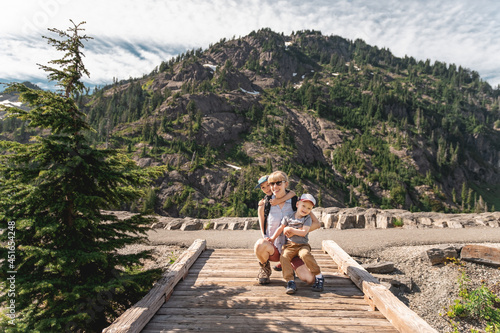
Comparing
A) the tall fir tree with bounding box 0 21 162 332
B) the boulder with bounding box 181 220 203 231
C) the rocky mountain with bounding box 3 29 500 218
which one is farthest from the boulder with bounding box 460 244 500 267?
the rocky mountain with bounding box 3 29 500 218

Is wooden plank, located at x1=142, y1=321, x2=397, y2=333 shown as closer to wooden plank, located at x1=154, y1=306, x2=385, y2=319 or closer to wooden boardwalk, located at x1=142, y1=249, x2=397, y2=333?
wooden boardwalk, located at x1=142, y1=249, x2=397, y2=333

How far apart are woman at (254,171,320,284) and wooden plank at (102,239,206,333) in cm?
173

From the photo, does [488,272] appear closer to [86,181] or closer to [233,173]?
[86,181]

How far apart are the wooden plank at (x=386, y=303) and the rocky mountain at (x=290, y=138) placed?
194 feet

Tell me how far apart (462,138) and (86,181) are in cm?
21137

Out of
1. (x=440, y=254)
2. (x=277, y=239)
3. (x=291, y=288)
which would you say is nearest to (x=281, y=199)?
(x=277, y=239)

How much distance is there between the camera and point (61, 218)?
396 cm

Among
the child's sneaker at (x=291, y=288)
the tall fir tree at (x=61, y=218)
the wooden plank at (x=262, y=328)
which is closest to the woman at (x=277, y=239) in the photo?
the child's sneaker at (x=291, y=288)

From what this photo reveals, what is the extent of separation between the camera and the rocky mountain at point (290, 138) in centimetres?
7794

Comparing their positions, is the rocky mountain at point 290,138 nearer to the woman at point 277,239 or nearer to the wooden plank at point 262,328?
the woman at point 277,239

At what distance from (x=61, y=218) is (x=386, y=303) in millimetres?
5285

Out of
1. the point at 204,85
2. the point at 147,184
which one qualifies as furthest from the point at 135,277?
the point at 204,85

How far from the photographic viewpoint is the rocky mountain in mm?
77938

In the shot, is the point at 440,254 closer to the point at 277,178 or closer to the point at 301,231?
the point at 301,231
